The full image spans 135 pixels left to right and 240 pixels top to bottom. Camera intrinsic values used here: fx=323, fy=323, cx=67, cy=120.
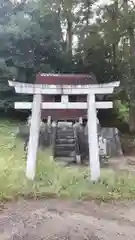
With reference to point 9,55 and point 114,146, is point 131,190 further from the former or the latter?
point 9,55

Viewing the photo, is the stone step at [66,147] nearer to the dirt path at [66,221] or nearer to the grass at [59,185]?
the grass at [59,185]

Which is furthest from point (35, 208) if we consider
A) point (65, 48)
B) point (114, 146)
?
point (65, 48)

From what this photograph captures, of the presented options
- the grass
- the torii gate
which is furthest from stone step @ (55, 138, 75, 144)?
the torii gate

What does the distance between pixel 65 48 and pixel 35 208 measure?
1070 centimetres

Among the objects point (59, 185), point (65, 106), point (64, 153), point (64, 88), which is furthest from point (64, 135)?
point (59, 185)

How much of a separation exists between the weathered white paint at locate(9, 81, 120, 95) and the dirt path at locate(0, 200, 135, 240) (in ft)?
7.16

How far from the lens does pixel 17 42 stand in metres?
13.3

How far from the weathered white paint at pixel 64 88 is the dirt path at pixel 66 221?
2.18 metres

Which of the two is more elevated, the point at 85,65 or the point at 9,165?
the point at 85,65

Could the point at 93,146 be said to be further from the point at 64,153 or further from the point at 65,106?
the point at 64,153

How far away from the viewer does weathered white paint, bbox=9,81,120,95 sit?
20.8 feet

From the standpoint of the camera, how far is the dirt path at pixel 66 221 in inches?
158

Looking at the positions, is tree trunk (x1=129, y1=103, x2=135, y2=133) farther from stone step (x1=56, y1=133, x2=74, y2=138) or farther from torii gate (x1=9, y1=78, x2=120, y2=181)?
torii gate (x1=9, y1=78, x2=120, y2=181)

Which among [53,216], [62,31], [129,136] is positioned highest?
[62,31]
